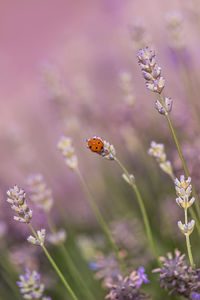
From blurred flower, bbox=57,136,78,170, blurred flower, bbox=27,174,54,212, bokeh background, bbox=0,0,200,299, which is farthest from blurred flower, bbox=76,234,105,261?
blurred flower, bbox=57,136,78,170

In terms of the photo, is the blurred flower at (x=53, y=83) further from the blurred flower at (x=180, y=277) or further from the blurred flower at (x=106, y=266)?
the blurred flower at (x=180, y=277)

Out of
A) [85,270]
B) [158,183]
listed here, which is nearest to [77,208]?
[85,270]

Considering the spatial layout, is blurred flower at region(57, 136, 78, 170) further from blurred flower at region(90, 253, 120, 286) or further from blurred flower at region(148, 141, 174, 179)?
blurred flower at region(90, 253, 120, 286)

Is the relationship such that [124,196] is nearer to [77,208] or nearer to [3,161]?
[77,208]

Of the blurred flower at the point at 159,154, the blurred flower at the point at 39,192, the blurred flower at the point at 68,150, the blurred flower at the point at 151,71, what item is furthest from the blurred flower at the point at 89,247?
the blurred flower at the point at 151,71

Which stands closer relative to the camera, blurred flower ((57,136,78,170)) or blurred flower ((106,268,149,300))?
blurred flower ((106,268,149,300))

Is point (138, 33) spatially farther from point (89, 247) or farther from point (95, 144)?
point (89, 247)
